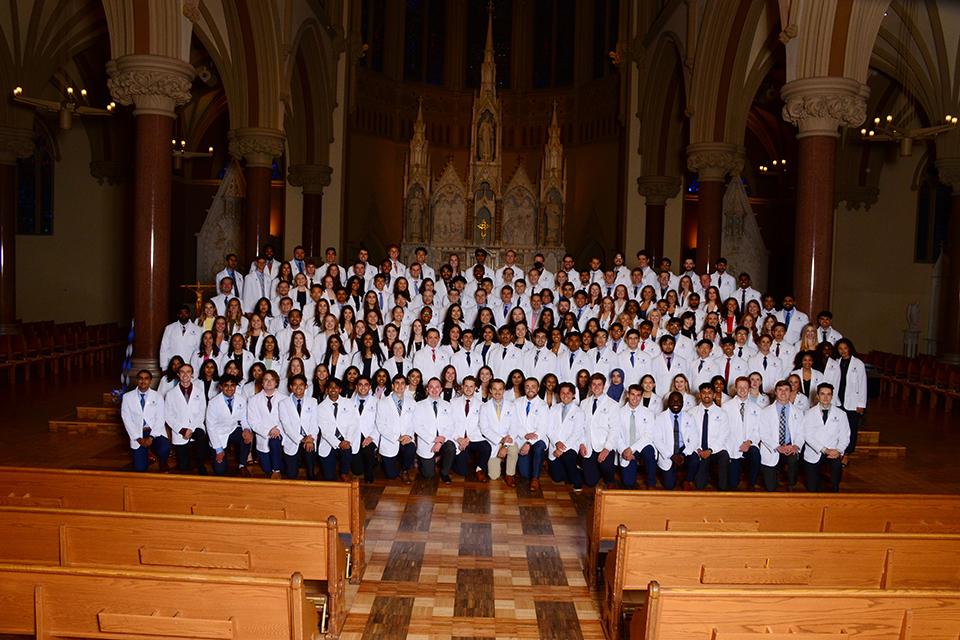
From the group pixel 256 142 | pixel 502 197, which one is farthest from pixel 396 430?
pixel 502 197

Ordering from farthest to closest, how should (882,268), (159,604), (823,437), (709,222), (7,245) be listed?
(882,268) → (7,245) → (709,222) → (823,437) → (159,604)

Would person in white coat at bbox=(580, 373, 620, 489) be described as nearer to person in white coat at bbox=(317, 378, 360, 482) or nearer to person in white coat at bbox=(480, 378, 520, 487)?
person in white coat at bbox=(480, 378, 520, 487)

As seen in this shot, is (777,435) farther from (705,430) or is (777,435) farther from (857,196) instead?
(857,196)

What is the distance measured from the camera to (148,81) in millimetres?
9086

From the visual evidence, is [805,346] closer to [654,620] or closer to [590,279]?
[590,279]

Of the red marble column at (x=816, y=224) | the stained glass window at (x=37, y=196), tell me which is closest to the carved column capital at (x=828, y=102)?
the red marble column at (x=816, y=224)

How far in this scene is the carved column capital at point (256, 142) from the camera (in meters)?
13.0

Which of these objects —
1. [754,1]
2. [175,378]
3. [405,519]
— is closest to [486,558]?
[405,519]

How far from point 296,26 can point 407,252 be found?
603 centimetres

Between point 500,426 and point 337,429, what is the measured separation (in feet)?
5.49

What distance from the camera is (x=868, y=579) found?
4.07m

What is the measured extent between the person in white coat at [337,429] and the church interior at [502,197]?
1.90ft

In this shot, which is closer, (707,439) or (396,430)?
(707,439)

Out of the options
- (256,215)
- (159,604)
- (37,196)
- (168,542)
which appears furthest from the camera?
(37,196)
